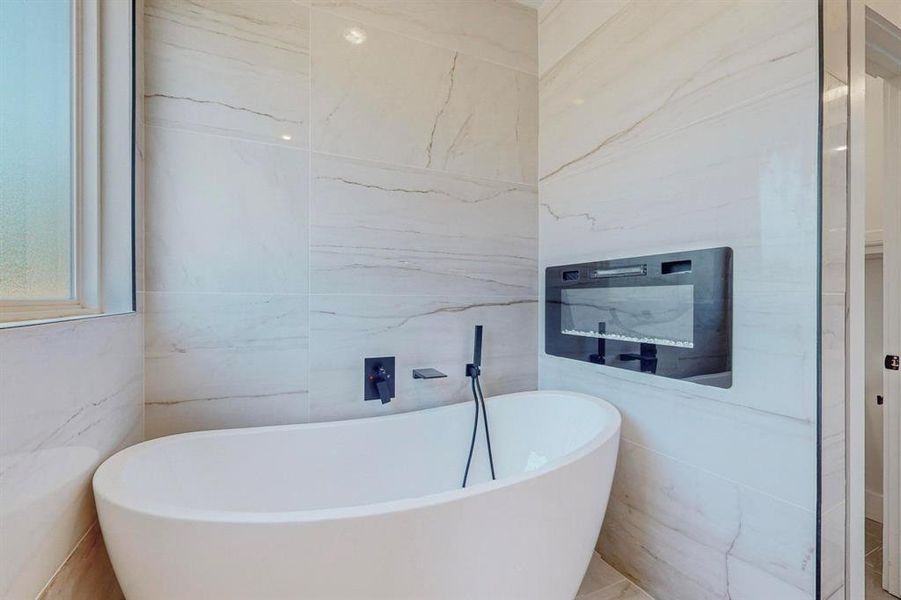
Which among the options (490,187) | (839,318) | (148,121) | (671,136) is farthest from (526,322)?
(148,121)

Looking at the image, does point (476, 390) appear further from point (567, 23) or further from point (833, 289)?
point (567, 23)

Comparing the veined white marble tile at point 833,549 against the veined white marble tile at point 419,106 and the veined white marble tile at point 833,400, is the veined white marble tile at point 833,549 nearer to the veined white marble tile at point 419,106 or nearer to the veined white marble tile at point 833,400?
the veined white marble tile at point 833,400

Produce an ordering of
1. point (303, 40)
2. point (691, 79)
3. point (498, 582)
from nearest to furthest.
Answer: point (498, 582)
point (691, 79)
point (303, 40)

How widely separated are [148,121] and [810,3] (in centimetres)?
188

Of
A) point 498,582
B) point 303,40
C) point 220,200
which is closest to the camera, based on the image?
point 498,582

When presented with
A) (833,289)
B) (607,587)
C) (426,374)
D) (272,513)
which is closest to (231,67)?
(426,374)

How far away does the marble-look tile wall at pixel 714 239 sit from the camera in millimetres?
961

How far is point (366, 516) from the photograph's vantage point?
72 cm

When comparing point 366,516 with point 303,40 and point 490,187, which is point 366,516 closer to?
point 490,187

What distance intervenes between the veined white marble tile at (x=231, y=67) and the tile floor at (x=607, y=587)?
1.88 metres

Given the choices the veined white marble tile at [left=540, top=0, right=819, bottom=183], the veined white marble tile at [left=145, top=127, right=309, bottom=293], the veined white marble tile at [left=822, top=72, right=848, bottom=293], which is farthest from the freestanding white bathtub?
the veined white marble tile at [left=540, top=0, right=819, bottom=183]

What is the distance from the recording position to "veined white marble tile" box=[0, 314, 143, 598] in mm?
572

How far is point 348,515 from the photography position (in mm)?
719

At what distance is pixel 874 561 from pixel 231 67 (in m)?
2.38
